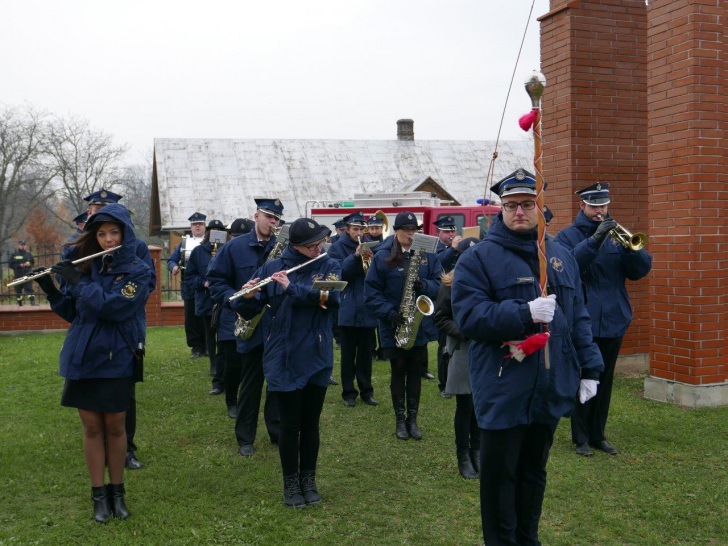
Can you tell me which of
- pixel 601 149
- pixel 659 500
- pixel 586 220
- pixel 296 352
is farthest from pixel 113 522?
pixel 601 149

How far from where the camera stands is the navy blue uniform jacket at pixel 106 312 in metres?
4.97

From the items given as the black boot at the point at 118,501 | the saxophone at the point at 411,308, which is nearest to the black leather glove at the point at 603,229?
the saxophone at the point at 411,308

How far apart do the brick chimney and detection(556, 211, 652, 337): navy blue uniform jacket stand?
30.5 metres

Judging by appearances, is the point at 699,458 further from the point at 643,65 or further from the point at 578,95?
the point at 643,65

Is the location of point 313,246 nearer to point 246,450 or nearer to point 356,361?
point 246,450

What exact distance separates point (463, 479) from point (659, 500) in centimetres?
150

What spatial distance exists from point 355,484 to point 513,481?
2.37 metres

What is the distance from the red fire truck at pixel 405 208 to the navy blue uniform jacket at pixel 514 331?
11.9 meters

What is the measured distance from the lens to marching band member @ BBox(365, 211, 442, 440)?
7.25 meters

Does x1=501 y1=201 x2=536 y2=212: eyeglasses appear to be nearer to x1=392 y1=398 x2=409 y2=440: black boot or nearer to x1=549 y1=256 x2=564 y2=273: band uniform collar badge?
x1=549 y1=256 x2=564 y2=273: band uniform collar badge

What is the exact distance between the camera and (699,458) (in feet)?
21.2

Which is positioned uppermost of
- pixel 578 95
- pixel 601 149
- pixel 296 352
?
pixel 578 95

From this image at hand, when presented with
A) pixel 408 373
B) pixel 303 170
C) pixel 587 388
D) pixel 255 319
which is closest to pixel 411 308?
pixel 408 373

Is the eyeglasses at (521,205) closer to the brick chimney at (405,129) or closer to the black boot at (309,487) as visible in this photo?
the black boot at (309,487)
